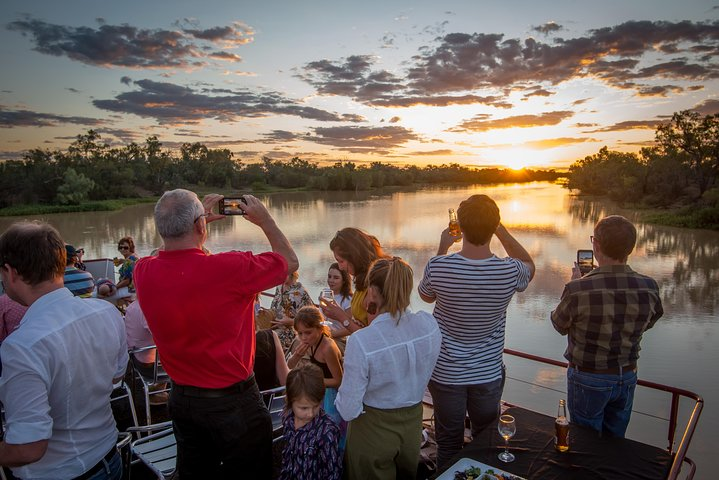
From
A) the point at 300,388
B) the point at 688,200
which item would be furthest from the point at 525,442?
the point at 688,200

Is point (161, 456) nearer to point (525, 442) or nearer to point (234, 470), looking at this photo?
point (234, 470)

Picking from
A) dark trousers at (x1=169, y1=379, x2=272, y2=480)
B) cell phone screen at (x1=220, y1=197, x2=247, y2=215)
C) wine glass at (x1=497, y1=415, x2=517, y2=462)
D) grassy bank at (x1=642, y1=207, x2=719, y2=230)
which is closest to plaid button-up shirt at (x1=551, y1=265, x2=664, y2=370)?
wine glass at (x1=497, y1=415, x2=517, y2=462)

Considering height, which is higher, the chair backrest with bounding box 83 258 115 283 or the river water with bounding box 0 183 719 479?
the chair backrest with bounding box 83 258 115 283

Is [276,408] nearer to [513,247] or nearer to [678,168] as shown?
[513,247]

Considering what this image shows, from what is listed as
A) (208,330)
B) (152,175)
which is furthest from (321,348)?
(152,175)

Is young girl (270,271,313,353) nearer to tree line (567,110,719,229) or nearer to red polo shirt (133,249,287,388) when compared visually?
red polo shirt (133,249,287,388)

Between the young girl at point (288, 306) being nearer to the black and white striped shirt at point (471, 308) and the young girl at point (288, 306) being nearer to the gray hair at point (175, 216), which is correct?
the black and white striped shirt at point (471, 308)

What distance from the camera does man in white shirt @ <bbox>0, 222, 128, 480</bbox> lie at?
1562mm

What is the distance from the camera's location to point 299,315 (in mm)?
2930

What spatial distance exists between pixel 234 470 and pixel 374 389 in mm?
734

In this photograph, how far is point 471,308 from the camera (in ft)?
8.17

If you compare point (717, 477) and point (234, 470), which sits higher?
point (234, 470)

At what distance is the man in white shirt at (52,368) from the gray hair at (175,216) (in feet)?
1.28

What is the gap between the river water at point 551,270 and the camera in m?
7.80
